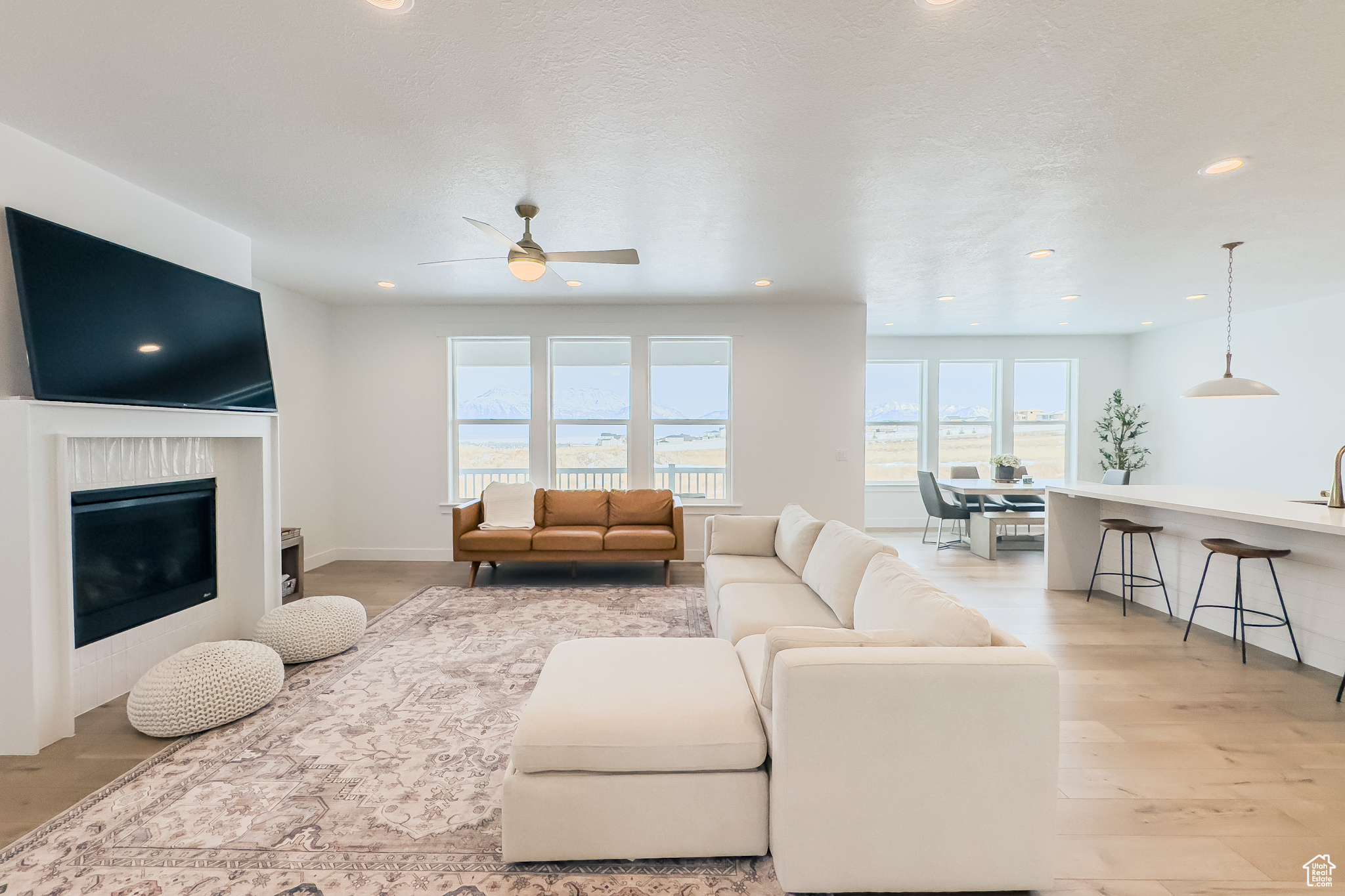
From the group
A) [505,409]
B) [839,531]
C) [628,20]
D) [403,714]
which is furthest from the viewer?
[505,409]

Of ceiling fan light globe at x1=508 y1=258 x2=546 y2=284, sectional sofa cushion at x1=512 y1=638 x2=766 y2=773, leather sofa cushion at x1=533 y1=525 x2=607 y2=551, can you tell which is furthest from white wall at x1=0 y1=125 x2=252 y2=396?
leather sofa cushion at x1=533 y1=525 x2=607 y2=551

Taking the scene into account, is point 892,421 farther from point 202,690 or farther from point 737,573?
point 202,690

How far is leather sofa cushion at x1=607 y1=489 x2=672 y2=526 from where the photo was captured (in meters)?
5.65

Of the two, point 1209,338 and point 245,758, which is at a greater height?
point 1209,338

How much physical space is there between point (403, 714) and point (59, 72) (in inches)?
113

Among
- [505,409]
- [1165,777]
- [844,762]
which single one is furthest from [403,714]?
[505,409]

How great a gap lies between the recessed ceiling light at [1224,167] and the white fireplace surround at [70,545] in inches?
211

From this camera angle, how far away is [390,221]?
12.0 feet

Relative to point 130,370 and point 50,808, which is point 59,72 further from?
point 50,808

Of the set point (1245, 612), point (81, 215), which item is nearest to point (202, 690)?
point (81, 215)

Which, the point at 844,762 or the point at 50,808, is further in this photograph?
the point at 50,808

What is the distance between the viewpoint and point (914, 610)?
198 centimetres

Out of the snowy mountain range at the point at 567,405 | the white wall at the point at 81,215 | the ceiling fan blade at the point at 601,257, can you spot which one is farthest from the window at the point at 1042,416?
the white wall at the point at 81,215

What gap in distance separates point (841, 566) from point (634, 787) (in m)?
1.54
